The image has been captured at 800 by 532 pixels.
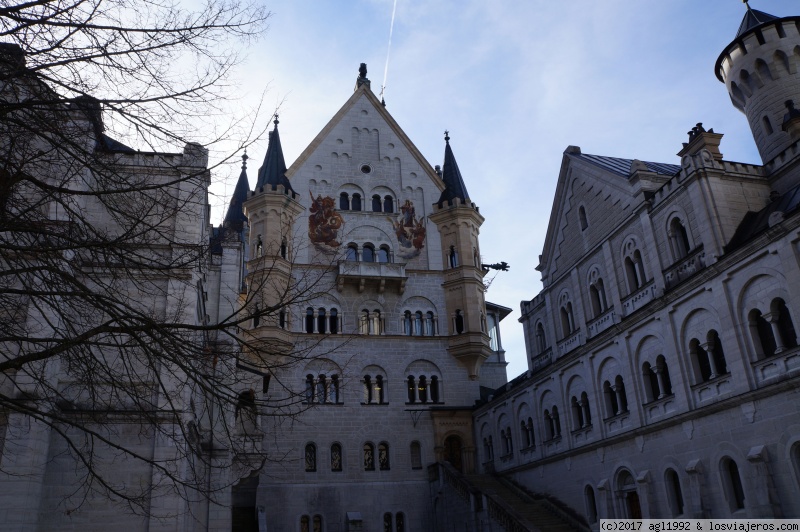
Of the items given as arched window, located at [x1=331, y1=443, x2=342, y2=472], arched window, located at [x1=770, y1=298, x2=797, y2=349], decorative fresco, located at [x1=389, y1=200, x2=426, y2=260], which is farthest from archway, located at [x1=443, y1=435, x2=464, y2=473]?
arched window, located at [x1=770, y1=298, x2=797, y2=349]

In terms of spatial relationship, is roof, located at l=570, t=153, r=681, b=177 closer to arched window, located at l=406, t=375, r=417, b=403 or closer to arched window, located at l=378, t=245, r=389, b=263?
arched window, located at l=378, t=245, r=389, b=263

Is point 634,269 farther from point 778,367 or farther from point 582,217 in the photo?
point 778,367

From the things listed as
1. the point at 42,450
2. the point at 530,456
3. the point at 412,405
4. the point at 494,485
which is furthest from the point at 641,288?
the point at 42,450

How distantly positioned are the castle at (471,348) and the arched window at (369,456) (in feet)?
0.59

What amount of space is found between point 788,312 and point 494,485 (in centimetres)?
2113

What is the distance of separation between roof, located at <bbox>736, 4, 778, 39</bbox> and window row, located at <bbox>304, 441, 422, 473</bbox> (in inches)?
1144

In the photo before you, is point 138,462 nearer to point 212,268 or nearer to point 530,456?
point 212,268

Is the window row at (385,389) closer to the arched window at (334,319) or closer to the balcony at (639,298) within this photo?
the arched window at (334,319)

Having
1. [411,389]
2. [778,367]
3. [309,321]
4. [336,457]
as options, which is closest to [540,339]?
[411,389]

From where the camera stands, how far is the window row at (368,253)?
Answer: 43281 mm

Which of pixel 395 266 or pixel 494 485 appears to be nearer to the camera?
pixel 494 485

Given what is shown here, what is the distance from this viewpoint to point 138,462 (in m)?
19.5

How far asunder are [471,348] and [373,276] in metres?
7.66

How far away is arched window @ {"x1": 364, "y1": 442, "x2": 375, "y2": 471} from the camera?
38406 mm
